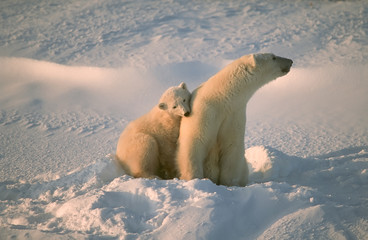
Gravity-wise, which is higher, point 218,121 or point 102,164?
point 218,121

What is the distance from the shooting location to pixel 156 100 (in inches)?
348

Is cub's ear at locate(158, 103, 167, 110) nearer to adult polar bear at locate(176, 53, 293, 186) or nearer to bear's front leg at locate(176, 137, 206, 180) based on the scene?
adult polar bear at locate(176, 53, 293, 186)

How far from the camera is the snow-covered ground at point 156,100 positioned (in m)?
3.71

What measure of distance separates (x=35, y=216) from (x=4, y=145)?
136 inches

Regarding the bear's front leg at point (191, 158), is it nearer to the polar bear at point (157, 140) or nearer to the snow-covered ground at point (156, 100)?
the polar bear at point (157, 140)

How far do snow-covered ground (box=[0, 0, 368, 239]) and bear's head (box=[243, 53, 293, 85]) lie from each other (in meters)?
1.18

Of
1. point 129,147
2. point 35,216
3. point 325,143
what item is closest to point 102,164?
point 129,147

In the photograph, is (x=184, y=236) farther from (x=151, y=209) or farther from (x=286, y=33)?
(x=286, y=33)

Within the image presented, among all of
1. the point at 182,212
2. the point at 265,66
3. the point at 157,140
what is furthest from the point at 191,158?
the point at 265,66

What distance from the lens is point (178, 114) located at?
14.6 ft

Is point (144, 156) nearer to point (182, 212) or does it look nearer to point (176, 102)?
point (176, 102)

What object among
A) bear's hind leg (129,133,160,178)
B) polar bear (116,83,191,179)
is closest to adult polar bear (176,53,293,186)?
polar bear (116,83,191,179)

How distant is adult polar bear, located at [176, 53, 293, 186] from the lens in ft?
14.3

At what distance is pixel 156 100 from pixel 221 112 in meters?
4.57
